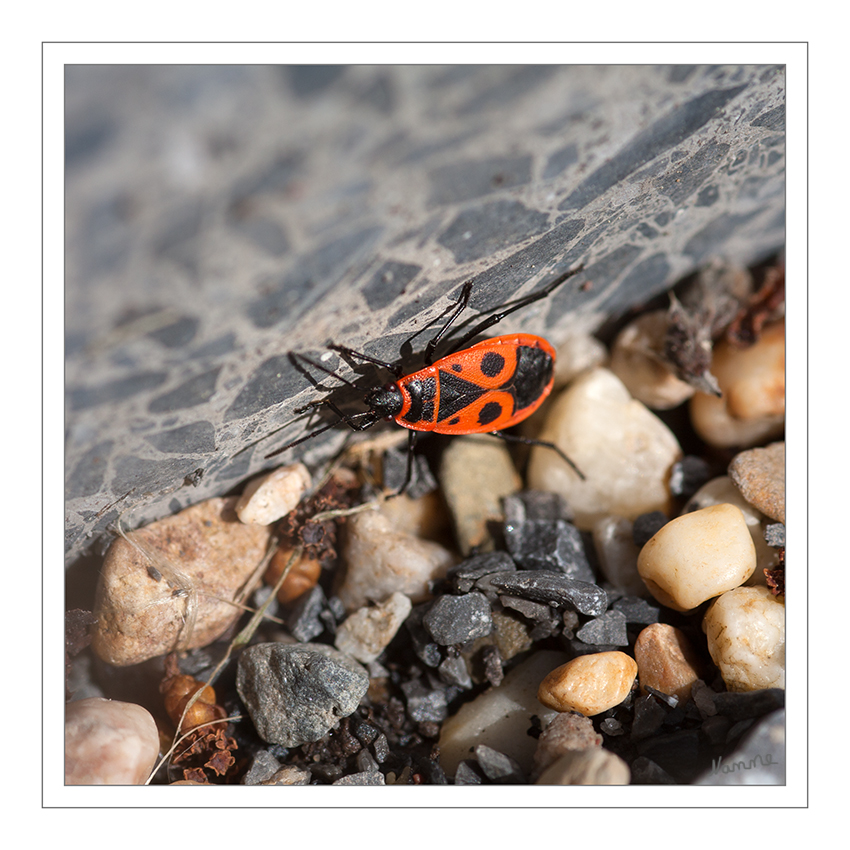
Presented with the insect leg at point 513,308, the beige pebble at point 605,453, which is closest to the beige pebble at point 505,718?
the beige pebble at point 605,453

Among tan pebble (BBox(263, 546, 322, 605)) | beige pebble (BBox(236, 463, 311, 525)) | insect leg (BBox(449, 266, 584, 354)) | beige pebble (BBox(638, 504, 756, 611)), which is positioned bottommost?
tan pebble (BBox(263, 546, 322, 605))

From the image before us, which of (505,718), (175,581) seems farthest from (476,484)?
(175,581)

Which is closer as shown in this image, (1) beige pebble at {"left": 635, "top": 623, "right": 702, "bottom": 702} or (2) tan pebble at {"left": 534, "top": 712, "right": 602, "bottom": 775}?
(2) tan pebble at {"left": 534, "top": 712, "right": 602, "bottom": 775}

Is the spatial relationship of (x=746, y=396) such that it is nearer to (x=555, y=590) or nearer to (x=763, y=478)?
(x=763, y=478)

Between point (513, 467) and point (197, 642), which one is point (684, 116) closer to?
point (513, 467)

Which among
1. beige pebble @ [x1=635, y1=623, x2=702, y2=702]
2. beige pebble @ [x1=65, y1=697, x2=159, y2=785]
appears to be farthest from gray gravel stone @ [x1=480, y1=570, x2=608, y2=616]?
beige pebble @ [x1=65, y1=697, x2=159, y2=785]

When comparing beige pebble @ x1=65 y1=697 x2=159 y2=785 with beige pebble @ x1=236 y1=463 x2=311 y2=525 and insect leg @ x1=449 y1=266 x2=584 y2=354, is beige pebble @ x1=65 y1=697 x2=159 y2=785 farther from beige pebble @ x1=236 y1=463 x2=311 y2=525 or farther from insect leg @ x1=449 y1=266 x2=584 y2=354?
insect leg @ x1=449 y1=266 x2=584 y2=354
